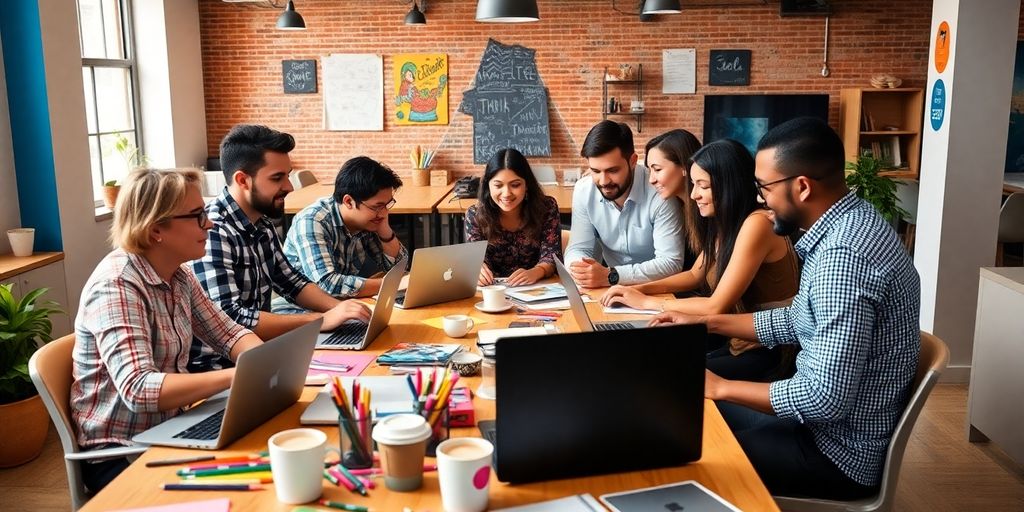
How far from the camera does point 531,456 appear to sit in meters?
1.48

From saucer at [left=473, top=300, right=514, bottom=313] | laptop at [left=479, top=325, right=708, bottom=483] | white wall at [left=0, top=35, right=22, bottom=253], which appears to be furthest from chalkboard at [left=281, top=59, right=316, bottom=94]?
laptop at [left=479, top=325, right=708, bottom=483]

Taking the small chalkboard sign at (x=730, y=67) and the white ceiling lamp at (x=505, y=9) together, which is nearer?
the white ceiling lamp at (x=505, y=9)

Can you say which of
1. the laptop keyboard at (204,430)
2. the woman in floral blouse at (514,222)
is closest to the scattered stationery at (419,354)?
the laptop keyboard at (204,430)

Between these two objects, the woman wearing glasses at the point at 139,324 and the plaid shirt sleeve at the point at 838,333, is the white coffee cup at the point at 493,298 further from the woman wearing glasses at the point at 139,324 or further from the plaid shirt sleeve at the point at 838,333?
the plaid shirt sleeve at the point at 838,333

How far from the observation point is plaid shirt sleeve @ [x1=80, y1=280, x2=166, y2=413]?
1844mm

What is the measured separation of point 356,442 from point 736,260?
5.18ft

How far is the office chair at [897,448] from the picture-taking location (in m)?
1.88

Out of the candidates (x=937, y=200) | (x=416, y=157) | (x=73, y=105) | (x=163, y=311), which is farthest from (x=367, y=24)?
(x=163, y=311)

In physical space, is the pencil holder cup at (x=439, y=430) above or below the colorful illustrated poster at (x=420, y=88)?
below

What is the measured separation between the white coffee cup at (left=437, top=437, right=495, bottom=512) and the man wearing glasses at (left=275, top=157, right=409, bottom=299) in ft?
5.93

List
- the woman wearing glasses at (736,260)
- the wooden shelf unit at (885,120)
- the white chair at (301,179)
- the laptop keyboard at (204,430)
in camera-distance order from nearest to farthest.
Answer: the laptop keyboard at (204,430), the woman wearing glasses at (736,260), the white chair at (301,179), the wooden shelf unit at (885,120)

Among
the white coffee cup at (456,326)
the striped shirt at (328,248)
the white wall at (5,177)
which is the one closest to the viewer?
the white coffee cup at (456,326)

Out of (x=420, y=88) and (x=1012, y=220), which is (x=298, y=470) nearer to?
(x=1012, y=220)

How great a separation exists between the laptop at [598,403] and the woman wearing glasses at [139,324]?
2.53 ft
